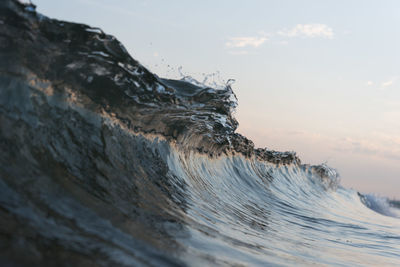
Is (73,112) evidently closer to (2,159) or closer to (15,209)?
(2,159)

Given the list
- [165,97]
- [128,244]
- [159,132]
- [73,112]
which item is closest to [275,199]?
[159,132]

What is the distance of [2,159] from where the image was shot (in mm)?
2340

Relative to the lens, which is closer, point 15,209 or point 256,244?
point 15,209

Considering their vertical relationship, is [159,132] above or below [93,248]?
above

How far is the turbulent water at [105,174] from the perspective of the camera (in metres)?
2.05

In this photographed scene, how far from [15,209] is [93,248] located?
482mm

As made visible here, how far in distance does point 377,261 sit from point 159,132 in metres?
3.10

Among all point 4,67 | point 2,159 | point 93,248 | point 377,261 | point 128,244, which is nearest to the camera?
point 93,248

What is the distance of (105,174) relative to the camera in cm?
322

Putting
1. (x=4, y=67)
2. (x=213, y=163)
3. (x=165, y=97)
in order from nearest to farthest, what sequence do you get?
(x=4, y=67) < (x=165, y=97) < (x=213, y=163)

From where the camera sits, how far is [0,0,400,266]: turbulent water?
2048 millimetres

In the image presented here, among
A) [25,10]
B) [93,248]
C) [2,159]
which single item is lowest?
[93,248]

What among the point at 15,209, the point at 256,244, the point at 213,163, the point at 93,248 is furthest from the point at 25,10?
the point at 213,163

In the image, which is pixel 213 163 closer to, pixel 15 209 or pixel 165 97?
pixel 165 97
